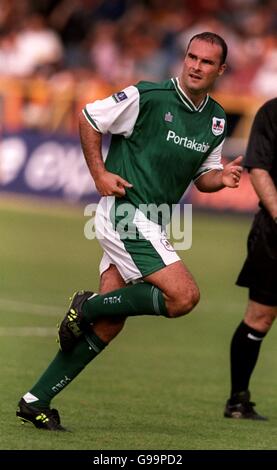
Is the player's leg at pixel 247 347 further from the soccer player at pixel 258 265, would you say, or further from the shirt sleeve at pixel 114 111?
the shirt sleeve at pixel 114 111

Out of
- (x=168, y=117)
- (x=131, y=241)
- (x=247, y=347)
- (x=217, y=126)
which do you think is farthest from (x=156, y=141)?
(x=247, y=347)

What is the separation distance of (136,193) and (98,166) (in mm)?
301

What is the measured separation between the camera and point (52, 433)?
7.50 metres

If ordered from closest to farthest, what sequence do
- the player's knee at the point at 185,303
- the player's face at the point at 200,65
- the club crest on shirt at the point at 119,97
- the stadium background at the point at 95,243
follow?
the player's knee at the point at 185,303, the club crest on shirt at the point at 119,97, the player's face at the point at 200,65, the stadium background at the point at 95,243

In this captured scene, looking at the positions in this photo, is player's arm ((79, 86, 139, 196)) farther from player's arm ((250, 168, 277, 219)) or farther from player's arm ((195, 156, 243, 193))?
player's arm ((250, 168, 277, 219))

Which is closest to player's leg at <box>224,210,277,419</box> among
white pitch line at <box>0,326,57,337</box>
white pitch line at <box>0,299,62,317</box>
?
white pitch line at <box>0,326,57,337</box>

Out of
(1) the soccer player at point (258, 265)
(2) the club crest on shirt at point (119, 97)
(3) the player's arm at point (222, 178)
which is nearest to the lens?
(2) the club crest on shirt at point (119, 97)

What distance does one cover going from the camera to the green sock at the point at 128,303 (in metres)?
7.56

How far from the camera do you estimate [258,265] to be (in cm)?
864

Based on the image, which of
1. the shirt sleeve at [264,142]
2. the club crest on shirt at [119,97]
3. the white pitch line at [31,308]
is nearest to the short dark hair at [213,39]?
the club crest on shirt at [119,97]

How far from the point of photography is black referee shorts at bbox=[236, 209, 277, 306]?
8.55m

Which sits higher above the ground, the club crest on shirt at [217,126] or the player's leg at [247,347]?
the club crest on shirt at [217,126]

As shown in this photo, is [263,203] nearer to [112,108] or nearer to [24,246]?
[112,108]
